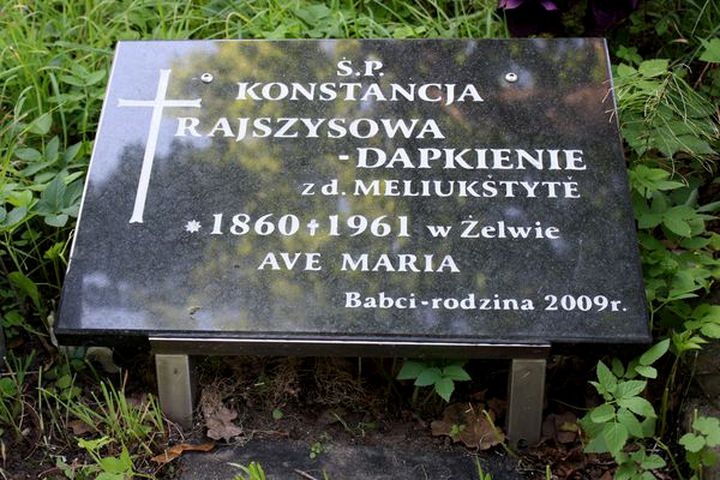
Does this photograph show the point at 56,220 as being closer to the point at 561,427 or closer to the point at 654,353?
the point at 561,427

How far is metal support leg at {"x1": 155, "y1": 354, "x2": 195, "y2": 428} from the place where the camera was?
8.09 feet

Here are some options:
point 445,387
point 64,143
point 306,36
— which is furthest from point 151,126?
point 445,387

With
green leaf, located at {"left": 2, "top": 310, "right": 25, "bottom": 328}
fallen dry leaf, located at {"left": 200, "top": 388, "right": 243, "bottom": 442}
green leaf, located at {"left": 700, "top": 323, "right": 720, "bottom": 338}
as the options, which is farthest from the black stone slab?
green leaf, located at {"left": 2, "top": 310, "right": 25, "bottom": 328}

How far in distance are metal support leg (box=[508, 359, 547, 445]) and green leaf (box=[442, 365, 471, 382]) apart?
130 mm

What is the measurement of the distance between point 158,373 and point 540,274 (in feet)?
3.48

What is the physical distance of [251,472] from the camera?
2236mm

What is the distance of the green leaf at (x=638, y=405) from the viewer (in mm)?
2230

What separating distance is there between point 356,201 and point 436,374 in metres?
0.53

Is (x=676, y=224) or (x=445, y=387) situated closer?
(x=445, y=387)

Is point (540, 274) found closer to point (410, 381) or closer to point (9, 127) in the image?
point (410, 381)

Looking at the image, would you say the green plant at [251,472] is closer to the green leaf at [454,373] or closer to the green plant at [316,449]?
the green plant at [316,449]

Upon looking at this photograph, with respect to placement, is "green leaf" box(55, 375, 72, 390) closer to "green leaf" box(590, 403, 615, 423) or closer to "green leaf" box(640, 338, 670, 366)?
"green leaf" box(590, 403, 615, 423)

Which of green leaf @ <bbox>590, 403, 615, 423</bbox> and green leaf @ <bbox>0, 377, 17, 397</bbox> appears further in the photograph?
green leaf @ <bbox>0, 377, 17, 397</bbox>

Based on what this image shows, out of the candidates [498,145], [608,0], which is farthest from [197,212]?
[608,0]
